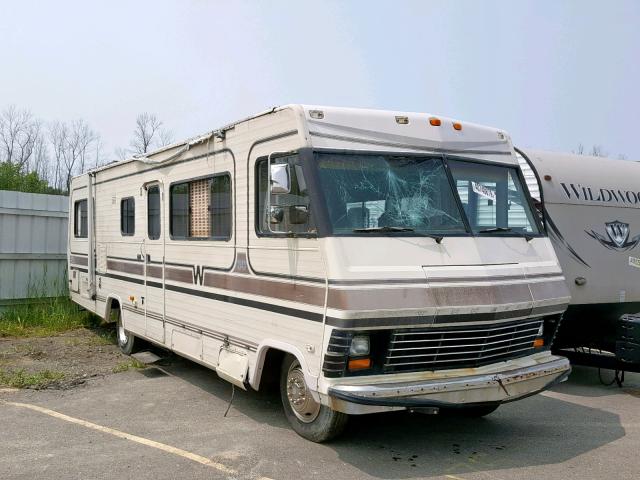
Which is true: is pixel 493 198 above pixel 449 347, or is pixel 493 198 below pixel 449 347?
above

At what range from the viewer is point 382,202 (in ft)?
16.7

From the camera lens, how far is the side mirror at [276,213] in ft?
16.9

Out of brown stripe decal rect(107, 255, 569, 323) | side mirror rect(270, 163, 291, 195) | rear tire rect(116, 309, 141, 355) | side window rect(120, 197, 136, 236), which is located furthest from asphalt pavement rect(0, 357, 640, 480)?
side window rect(120, 197, 136, 236)

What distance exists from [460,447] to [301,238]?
222 cm

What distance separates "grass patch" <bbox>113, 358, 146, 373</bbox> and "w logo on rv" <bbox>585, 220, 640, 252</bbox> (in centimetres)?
605

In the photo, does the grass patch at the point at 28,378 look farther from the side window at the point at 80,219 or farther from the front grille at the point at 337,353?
the front grille at the point at 337,353

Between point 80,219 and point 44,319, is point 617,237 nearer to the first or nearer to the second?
point 80,219

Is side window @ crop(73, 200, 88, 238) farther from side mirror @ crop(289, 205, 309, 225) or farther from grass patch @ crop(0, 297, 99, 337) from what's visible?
side mirror @ crop(289, 205, 309, 225)

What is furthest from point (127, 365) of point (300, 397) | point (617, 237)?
point (617, 237)

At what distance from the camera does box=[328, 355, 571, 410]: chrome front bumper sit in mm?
4504

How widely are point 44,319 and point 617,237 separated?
30.7 ft

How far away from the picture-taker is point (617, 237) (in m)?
8.15

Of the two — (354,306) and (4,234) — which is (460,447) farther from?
(4,234)

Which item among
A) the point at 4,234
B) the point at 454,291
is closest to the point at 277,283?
the point at 454,291
